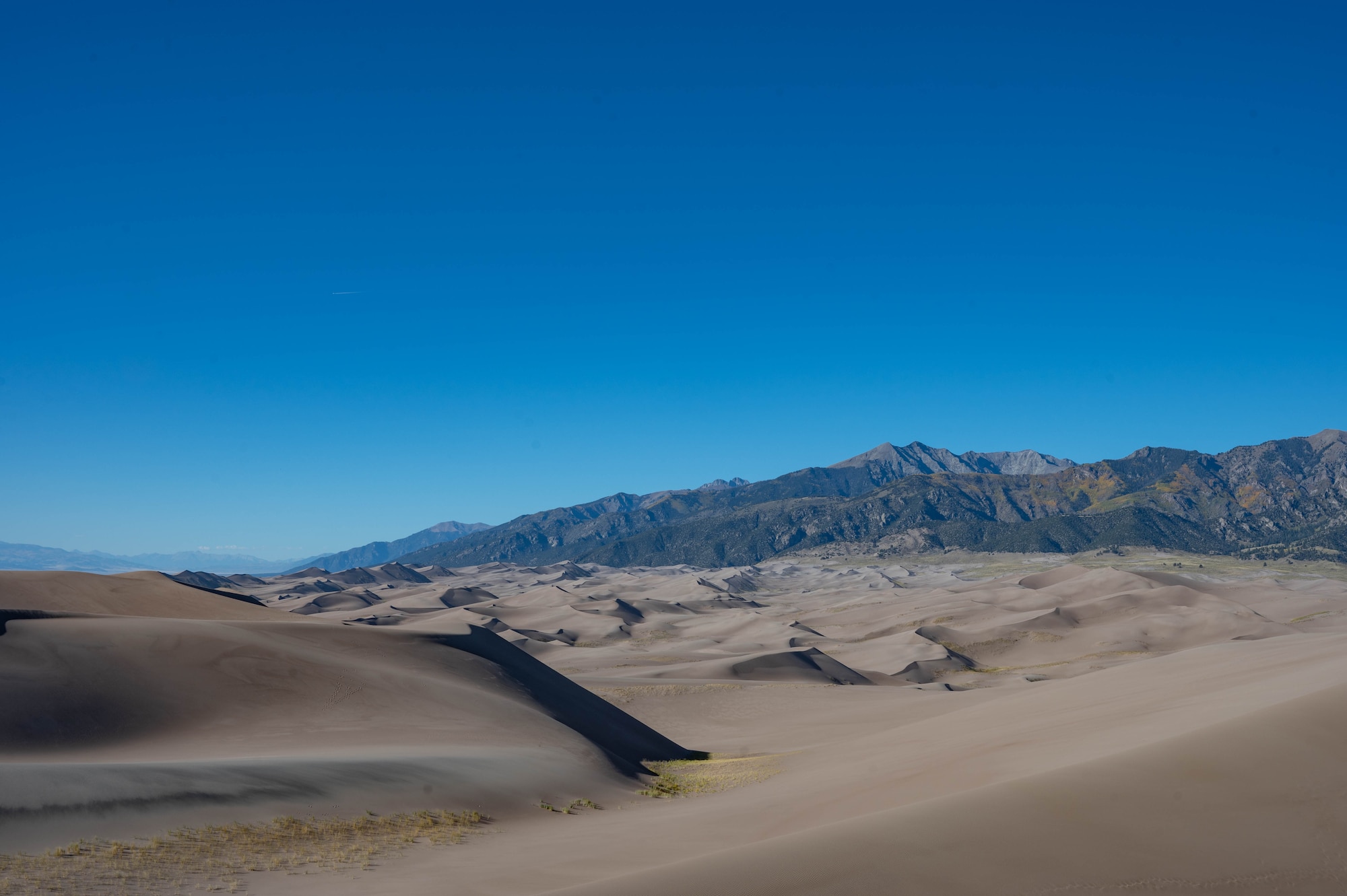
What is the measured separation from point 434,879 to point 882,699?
107ft

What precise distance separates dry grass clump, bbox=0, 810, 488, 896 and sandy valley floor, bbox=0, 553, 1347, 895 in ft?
0.53

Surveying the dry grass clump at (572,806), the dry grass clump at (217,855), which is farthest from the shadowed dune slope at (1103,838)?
the dry grass clump at (572,806)

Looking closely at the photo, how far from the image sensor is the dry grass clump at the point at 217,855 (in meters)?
9.55

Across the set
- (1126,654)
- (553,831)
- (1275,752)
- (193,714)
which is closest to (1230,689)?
(1275,752)

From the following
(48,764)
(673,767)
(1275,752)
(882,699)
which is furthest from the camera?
(882,699)

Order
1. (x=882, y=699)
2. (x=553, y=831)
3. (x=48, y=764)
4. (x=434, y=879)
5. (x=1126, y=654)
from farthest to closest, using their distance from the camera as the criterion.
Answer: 1. (x=1126, y=654)
2. (x=882, y=699)
3. (x=553, y=831)
4. (x=48, y=764)
5. (x=434, y=879)

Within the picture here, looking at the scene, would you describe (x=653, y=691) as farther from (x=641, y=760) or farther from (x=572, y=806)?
(x=572, y=806)

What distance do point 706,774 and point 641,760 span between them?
3367 millimetres

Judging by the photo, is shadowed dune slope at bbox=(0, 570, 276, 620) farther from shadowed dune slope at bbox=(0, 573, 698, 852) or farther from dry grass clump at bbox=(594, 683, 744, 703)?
dry grass clump at bbox=(594, 683, 744, 703)

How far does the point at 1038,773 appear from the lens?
989 centimetres

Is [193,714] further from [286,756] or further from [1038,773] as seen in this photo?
[1038,773]

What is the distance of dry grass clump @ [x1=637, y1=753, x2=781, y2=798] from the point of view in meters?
20.2

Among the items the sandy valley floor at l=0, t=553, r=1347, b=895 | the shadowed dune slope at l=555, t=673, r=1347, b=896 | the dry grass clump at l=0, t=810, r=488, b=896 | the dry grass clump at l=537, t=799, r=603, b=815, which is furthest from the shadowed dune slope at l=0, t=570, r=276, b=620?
the shadowed dune slope at l=555, t=673, r=1347, b=896

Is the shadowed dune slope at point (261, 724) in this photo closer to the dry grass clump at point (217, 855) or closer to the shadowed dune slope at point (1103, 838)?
the dry grass clump at point (217, 855)
